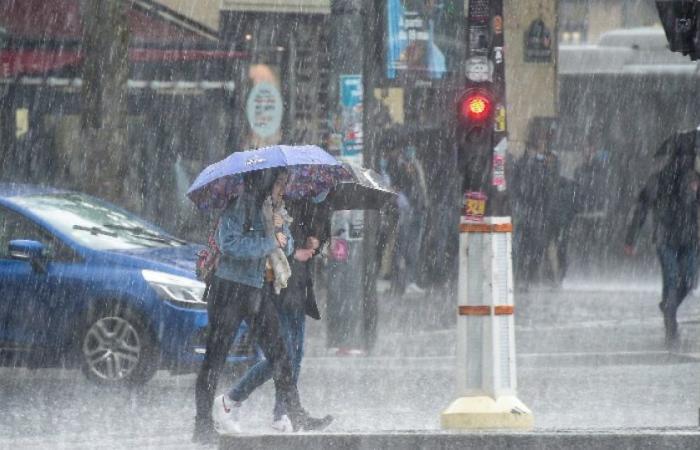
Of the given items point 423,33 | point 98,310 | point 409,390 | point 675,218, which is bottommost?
point 409,390

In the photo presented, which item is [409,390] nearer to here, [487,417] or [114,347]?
[114,347]

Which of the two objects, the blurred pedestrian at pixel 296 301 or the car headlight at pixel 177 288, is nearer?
the blurred pedestrian at pixel 296 301

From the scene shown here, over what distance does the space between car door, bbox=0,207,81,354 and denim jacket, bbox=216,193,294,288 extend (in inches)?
138

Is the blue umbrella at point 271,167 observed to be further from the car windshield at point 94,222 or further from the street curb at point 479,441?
the car windshield at point 94,222

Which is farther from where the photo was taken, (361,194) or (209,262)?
(361,194)

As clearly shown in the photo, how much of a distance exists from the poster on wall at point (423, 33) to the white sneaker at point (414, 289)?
2.49 metres

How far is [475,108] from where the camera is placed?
10398 mm

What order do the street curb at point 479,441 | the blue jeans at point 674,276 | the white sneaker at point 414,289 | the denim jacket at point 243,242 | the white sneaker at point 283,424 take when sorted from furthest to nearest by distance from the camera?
the white sneaker at point 414,289 < the blue jeans at point 674,276 < the white sneaker at point 283,424 < the denim jacket at point 243,242 < the street curb at point 479,441

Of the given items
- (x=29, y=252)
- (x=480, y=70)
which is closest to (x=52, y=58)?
(x=29, y=252)

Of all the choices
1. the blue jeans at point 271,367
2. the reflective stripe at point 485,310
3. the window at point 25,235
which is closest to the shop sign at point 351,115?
the window at point 25,235

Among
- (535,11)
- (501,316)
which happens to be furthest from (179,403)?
(535,11)

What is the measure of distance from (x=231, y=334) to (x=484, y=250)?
60.4 inches

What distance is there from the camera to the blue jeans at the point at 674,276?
16422mm

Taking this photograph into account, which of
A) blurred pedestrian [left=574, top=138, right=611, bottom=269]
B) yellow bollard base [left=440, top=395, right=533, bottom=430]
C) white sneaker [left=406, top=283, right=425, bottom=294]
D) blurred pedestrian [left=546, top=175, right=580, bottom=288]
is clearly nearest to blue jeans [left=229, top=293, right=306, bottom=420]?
yellow bollard base [left=440, top=395, right=533, bottom=430]
